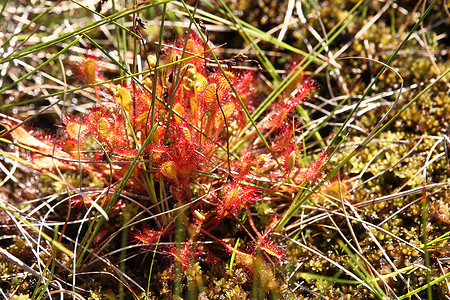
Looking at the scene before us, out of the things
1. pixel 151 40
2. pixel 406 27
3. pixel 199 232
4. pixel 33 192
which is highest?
pixel 406 27

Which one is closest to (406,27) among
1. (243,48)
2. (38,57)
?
(243,48)

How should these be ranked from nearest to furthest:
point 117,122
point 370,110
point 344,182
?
point 117,122
point 344,182
point 370,110

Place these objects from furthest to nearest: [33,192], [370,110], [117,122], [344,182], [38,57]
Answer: [38,57] < [370,110] < [33,192] < [344,182] < [117,122]

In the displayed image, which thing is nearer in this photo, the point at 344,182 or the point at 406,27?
the point at 344,182

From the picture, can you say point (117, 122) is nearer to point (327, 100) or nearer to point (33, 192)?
point (33, 192)

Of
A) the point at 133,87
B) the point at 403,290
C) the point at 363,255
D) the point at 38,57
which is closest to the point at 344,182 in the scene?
the point at 363,255

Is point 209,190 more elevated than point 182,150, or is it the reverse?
point 182,150

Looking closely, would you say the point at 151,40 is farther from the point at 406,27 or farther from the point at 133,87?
the point at 406,27

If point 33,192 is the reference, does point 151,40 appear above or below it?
above

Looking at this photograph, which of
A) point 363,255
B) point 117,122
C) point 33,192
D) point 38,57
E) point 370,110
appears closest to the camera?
point 117,122
